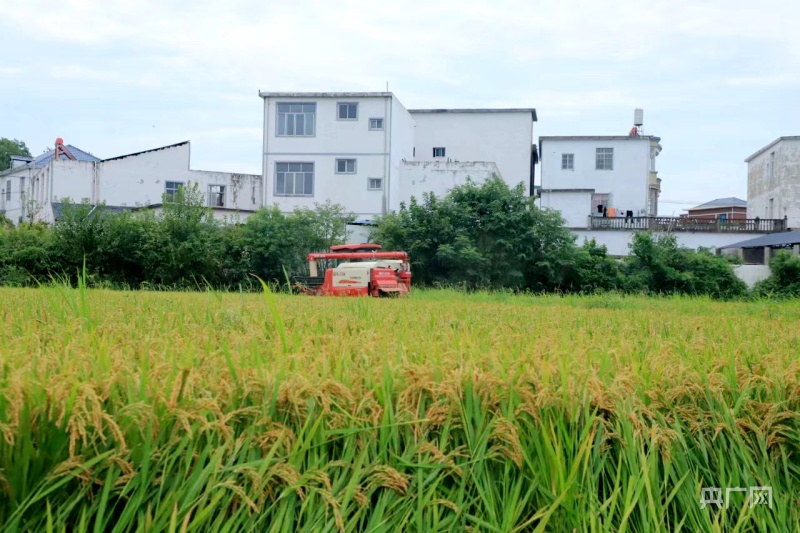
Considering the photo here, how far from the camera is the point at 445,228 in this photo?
33062mm

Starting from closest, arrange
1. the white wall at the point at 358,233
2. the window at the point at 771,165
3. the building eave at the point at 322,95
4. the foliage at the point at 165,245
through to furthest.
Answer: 1. the foliage at the point at 165,245
2. the white wall at the point at 358,233
3. the building eave at the point at 322,95
4. the window at the point at 771,165

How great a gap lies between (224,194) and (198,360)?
153 feet

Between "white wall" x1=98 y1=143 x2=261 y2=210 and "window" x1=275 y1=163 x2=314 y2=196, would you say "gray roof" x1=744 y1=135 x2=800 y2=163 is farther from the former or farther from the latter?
"white wall" x1=98 y1=143 x2=261 y2=210

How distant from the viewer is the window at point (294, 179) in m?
42.2

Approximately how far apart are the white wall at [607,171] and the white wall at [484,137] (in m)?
4.27

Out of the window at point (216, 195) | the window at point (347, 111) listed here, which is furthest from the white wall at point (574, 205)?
the window at point (216, 195)

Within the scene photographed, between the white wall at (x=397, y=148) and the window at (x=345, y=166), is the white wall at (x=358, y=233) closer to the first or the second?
the white wall at (x=397, y=148)

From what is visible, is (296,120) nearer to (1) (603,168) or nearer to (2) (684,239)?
(1) (603,168)

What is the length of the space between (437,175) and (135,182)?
19.1 metres

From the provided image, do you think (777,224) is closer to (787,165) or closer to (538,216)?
(787,165)

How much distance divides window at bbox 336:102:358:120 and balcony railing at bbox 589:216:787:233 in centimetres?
1537

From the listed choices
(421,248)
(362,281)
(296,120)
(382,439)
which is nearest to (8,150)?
(296,120)

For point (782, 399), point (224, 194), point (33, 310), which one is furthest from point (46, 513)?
point (224, 194)

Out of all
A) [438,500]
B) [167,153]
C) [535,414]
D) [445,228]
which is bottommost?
[438,500]
